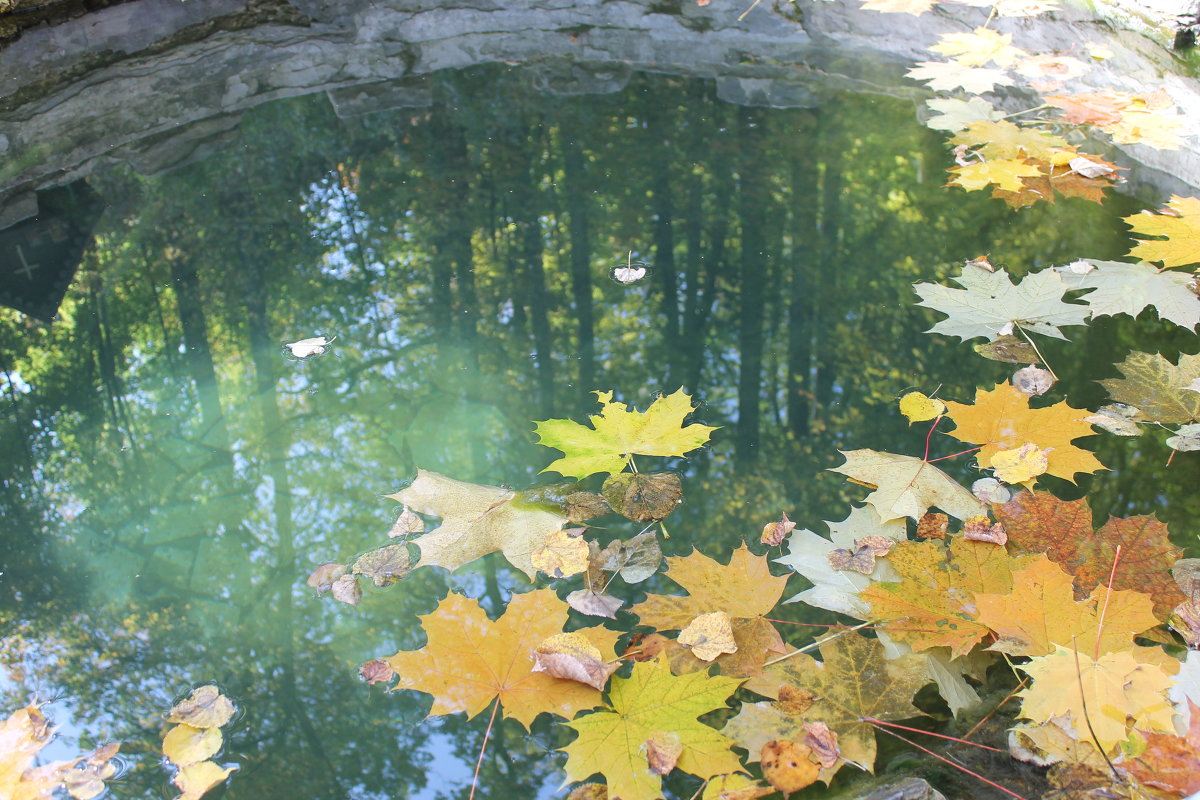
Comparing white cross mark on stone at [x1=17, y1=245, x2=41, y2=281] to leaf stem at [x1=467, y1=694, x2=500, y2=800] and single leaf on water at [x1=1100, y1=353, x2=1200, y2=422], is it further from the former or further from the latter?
single leaf on water at [x1=1100, y1=353, x2=1200, y2=422]

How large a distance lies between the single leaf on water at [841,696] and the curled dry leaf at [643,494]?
503 mm

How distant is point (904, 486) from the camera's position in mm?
1968

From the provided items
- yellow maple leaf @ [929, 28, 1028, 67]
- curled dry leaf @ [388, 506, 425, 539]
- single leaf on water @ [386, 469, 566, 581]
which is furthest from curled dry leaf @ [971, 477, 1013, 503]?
yellow maple leaf @ [929, 28, 1028, 67]

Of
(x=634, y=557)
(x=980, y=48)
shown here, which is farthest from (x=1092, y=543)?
(x=980, y=48)

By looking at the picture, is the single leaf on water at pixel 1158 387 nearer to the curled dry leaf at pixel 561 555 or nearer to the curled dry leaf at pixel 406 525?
the curled dry leaf at pixel 561 555

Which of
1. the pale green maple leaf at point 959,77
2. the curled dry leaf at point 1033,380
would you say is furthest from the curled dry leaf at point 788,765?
the pale green maple leaf at point 959,77

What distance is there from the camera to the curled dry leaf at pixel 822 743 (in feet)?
4.66

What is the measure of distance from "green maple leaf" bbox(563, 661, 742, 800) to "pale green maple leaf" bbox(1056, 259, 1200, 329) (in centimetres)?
174

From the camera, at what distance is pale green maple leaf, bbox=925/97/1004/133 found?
342 centimetres

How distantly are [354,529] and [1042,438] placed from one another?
5.46 ft

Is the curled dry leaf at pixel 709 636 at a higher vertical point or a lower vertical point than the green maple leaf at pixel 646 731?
higher

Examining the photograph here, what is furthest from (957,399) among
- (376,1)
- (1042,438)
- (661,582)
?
(376,1)

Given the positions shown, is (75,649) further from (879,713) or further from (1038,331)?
(1038,331)

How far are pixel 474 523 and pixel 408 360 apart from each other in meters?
0.77
